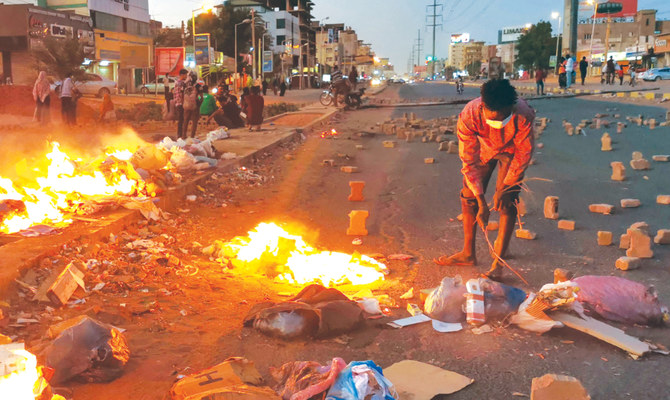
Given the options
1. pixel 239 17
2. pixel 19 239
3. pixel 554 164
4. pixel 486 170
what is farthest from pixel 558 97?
pixel 239 17

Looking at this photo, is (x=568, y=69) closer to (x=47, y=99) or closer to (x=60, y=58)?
(x=47, y=99)

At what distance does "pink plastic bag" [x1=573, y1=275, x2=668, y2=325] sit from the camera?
13.1 ft

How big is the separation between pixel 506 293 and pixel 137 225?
4.19 meters

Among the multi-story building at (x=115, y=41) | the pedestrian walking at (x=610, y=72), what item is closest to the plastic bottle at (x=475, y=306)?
the pedestrian walking at (x=610, y=72)

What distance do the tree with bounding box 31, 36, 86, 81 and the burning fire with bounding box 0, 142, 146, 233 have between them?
101 ft

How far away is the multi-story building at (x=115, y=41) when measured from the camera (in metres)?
47.7

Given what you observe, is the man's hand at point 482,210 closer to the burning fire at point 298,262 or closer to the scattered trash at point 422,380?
the burning fire at point 298,262

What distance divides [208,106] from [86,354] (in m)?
14.8

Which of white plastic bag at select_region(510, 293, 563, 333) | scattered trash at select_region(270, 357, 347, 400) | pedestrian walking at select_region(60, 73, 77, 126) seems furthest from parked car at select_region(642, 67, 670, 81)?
scattered trash at select_region(270, 357, 347, 400)

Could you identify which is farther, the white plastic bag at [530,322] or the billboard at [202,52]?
the billboard at [202,52]

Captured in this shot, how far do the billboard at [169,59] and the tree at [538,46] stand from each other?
202 ft

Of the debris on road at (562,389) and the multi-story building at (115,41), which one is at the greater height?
the multi-story building at (115,41)

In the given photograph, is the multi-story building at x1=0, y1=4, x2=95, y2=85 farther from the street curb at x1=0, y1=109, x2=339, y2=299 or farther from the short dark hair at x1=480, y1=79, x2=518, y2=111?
the short dark hair at x1=480, y1=79, x2=518, y2=111

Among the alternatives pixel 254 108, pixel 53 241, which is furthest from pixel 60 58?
Result: pixel 53 241
